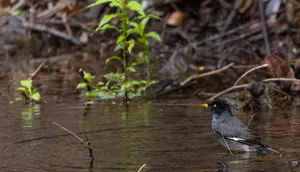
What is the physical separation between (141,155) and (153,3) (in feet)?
31.9

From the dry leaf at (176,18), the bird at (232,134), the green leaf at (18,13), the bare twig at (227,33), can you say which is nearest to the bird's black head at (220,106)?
the bird at (232,134)

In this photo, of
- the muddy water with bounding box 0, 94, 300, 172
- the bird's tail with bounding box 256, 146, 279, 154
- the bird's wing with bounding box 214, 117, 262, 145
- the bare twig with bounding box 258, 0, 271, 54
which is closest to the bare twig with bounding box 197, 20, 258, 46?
the bare twig with bounding box 258, 0, 271, 54

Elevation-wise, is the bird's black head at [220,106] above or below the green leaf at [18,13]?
below

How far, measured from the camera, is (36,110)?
9.59m

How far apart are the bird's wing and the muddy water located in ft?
Result: 0.48

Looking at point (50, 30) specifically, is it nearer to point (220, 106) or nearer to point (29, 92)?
point (29, 92)

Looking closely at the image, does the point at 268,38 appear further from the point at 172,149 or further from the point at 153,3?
the point at 172,149

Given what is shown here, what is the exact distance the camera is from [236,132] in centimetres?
713

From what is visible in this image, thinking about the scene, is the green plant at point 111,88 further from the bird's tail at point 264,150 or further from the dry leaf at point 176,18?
the dry leaf at point 176,18

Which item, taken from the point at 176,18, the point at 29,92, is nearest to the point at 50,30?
the point at 176,18

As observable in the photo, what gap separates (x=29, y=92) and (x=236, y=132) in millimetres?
3864

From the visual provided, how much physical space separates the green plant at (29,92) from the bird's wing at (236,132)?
3378 millimetres

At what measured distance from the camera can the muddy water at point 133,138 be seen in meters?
6.33

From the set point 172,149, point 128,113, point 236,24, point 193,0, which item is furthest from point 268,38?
point 172,149
